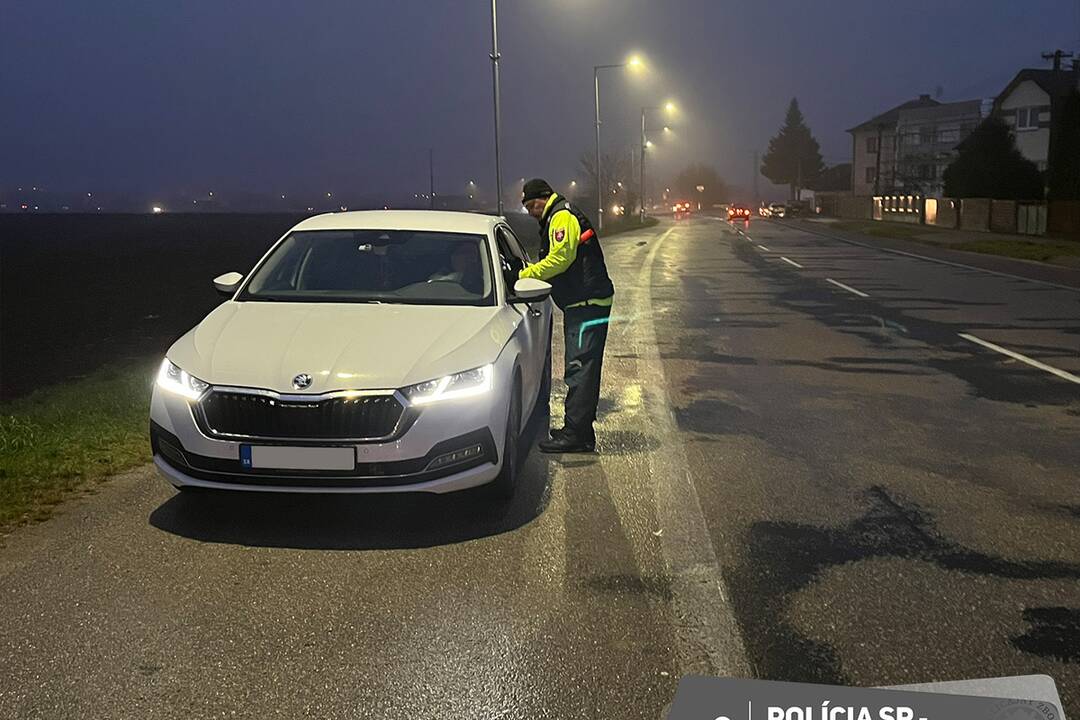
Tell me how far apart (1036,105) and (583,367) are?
2717 inches

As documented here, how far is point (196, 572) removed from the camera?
4.65 metres

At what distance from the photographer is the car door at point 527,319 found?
6.48 m

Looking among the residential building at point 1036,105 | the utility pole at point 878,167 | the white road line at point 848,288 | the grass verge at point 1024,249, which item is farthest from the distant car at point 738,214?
the white road line at point 848,288

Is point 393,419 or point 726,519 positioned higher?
point 393,419

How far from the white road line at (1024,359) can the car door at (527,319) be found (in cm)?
495

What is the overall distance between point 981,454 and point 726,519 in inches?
92.1

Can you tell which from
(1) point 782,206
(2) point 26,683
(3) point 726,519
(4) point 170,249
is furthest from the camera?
(1) point 782,206

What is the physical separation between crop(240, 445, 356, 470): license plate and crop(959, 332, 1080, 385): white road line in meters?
7.04

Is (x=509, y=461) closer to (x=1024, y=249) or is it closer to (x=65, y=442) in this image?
(x=65, y=442)

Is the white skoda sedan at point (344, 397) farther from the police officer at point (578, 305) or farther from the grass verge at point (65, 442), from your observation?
the grass verge at point (65, 442)

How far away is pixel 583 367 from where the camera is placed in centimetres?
686

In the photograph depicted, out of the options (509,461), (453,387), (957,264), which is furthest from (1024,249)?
(453,387)

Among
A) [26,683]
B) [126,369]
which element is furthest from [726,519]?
[126,369]

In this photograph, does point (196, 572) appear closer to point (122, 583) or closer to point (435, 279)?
point (122, 583)
